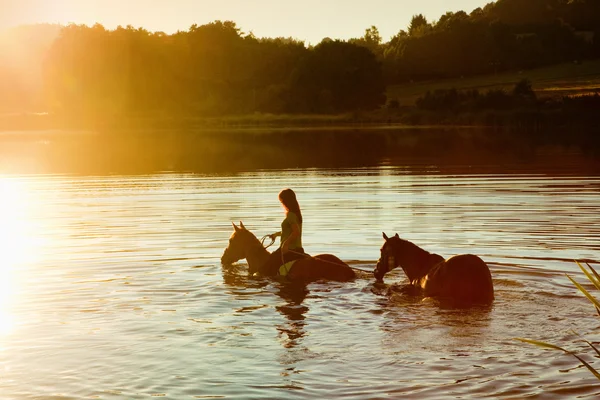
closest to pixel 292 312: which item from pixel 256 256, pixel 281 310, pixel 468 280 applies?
pixel 281 310

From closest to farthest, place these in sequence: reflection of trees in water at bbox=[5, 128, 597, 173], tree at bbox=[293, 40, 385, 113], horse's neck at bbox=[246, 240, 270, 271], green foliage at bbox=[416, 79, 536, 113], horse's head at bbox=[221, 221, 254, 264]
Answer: horse's neck at bbox=[246, 240, 270, 271] < horse's head at bbox=[221, 221, 254, 264] < reflection of trees in water at bbox=[5, 128, 597, 173] < green foliage at bbox=[416, 79, 536, 113] < tree at bbox=[293, 40, 385, 113]

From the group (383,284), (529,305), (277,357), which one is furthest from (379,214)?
(277,357)

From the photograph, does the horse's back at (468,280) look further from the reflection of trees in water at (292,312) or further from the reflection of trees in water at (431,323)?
the reflection of trees in water at (292,312)

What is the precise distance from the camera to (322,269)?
16.7 metres

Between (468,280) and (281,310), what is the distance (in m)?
3.06

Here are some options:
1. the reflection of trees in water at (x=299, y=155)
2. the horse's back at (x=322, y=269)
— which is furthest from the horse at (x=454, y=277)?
the reflection of trees in water at (x=299, y=155)

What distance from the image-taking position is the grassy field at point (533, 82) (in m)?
123

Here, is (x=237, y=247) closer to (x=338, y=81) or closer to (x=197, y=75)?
(x=338, y=81)

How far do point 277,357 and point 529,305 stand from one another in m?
4.67

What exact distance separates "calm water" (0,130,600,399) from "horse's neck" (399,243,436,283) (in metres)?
0.61

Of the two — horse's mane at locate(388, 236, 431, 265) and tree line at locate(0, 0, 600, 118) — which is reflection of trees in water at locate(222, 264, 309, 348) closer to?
horse's mane at locate(388, 236, 431, 265)

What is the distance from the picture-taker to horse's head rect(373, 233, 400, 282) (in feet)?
50.9

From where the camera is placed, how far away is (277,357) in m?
11.1

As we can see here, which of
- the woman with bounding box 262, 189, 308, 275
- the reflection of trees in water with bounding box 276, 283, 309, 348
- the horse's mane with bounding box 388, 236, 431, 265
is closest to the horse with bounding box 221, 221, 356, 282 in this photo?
the woman with bounding box 262, 189, 308, 275
